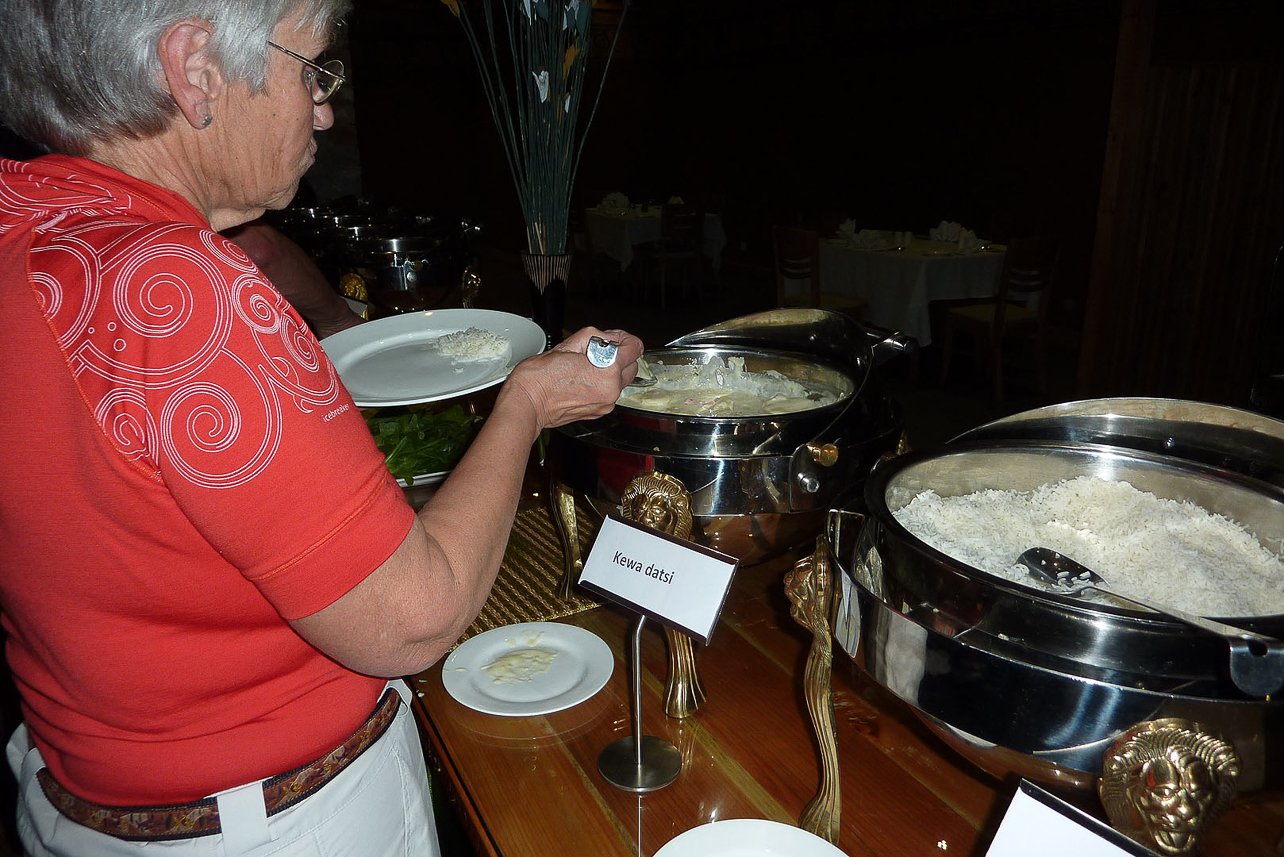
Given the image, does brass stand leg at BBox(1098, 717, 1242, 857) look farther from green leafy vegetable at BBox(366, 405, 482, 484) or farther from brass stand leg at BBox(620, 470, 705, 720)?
green leafy vegetable at BBox(366, 405, 482, 484)

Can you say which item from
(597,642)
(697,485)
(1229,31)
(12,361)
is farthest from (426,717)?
(1229,31)

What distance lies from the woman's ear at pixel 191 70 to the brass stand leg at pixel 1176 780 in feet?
2.56

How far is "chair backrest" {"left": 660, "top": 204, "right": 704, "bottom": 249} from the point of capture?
284 inches

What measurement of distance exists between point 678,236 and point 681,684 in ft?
21.3

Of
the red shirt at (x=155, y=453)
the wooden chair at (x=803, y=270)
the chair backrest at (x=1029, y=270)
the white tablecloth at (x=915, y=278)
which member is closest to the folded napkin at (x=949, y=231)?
the white tablecloth at (x=915, y=278)

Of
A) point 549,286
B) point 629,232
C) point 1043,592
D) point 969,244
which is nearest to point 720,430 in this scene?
point 1043,592

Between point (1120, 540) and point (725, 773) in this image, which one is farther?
point (725, 773)

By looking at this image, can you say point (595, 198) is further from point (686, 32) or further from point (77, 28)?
point (77, 28)

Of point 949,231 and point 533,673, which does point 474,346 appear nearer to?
point 533,673

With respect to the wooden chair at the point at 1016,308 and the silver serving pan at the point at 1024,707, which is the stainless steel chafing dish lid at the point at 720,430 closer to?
the silver serving pan at the point at 1024,707

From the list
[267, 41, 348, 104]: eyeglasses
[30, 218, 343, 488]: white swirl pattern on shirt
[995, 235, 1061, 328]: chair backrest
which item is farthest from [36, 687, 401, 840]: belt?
[995, 235, 1061, 328]: chair backrest

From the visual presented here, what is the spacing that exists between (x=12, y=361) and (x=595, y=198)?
31.6 ft

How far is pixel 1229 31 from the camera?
4.93 metres

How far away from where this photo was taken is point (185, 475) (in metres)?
0.52
